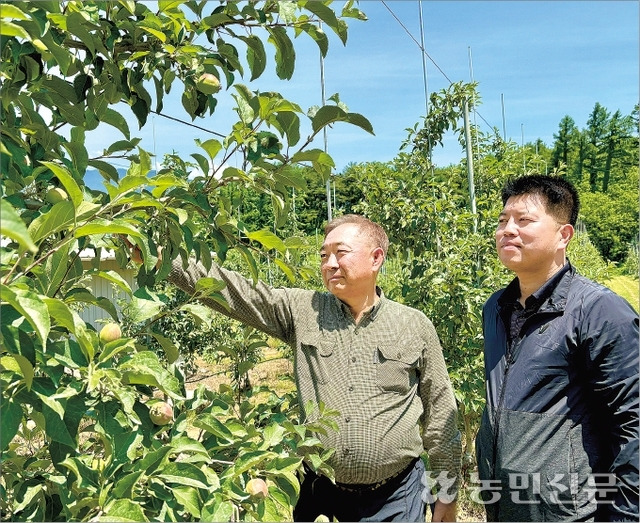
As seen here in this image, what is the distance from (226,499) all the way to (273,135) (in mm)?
664

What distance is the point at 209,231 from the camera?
136cm

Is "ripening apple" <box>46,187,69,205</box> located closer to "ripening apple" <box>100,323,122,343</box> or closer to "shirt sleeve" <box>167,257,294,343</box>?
"ripening apple" <box>100,323,122,343</box>

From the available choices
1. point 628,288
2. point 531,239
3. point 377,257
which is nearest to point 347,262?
point 377,257

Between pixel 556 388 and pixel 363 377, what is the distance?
52cm

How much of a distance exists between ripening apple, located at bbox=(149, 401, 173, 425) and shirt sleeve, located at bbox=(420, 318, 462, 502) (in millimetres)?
972

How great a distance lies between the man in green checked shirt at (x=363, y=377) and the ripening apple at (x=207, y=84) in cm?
53

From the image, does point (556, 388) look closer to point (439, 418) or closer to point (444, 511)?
point (439, 418)

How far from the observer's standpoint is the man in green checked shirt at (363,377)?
1.78 meters

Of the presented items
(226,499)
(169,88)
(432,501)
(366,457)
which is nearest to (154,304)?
(226,499)

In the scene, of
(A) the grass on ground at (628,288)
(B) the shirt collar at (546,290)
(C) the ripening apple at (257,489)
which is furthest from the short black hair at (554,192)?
(A) the grass on ground at (628,288)

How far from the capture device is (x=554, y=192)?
5.49ft

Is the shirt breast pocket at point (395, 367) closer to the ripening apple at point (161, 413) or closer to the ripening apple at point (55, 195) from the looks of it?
the ripening apple at point (161, 413)

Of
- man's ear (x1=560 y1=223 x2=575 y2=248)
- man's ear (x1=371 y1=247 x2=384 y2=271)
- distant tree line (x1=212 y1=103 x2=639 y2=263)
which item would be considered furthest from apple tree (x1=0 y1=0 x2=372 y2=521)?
distant tree line (x1=212 y1=103 x2=639 y2=263)

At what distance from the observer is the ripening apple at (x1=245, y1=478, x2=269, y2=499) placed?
108cm
